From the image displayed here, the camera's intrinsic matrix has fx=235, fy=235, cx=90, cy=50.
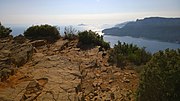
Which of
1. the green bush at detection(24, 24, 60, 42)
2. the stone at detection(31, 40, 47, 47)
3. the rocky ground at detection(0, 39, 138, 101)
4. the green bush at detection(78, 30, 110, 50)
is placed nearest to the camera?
the rocky ground at detection(0, 39, 138, 101)

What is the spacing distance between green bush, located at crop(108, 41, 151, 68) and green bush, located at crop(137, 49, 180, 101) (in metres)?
4.23

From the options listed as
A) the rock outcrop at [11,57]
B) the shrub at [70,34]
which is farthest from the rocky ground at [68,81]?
the shrub at [70,34]

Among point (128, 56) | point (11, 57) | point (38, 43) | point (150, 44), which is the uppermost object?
point (38, 43)

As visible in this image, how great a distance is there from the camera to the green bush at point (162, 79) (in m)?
4.40

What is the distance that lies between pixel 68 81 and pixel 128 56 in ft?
13.8

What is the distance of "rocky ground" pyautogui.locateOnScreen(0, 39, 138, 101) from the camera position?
5.87m

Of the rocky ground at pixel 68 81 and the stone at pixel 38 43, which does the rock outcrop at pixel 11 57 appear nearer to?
the rocky ground at pixel 68 81

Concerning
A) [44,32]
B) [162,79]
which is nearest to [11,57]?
[162,79]

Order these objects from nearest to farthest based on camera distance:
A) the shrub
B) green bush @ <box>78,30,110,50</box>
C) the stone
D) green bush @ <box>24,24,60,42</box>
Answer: the stone
green bush @ <box>78,30,110,50</box>
the shrub
green bush @ <box>24,24,60,42</box>

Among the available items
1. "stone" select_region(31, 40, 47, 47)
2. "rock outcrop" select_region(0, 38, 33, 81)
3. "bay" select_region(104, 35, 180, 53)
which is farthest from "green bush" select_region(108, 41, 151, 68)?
"stone" select_region(31, 40, 47, 47)

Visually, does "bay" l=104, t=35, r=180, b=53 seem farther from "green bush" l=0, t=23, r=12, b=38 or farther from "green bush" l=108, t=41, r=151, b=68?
"green bush" l=0, t=23, r=12, b=38

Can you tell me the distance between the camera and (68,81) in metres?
6.77

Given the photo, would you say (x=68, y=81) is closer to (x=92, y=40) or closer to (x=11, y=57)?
(x=11, y=57)

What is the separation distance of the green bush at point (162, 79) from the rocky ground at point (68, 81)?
4.42ft
